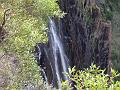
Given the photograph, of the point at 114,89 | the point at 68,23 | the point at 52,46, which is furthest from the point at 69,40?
the point at 114,89

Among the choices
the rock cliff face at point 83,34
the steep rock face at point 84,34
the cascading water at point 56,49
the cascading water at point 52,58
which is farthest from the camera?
the steep rock face at point 84,34

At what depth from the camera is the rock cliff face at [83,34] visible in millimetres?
18125

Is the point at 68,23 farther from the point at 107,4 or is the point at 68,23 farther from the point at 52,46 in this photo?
the point at 107,4

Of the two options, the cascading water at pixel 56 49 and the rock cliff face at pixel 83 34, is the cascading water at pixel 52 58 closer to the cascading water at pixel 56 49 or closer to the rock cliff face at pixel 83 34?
the cascading water at pixel 56 49

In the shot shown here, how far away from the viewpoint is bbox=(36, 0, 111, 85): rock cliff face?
18125 mm

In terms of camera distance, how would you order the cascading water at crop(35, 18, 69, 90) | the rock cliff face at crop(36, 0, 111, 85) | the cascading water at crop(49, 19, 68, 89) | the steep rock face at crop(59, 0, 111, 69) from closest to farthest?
1. the cascading water at crop(35, 18, 69, 90)
2. the cascading water at crop(49, 19, 68, 89)
3. the rock cliff face at crop(36, 0, 111, 85)
4. the steep rock face at crop(59, 0, 111, 69)

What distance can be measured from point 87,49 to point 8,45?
11.0 m

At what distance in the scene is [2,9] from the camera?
31.0ft

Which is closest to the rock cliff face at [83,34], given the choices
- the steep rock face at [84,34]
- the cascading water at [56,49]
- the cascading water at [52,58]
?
the steep rock face at [84,34]

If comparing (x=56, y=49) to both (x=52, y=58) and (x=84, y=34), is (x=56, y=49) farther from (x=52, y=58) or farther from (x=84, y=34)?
(x=84, y=34)

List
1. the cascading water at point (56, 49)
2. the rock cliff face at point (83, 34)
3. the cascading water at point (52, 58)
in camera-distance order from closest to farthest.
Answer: the cascading water at point (52, 58) < the cascading water at point (56, 49) < the rock cliff face at point (83, 34)

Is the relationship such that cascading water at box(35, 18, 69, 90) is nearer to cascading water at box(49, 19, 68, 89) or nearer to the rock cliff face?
cascading water at box(49, 19, 68, 89)

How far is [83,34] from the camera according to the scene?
62.8 ft

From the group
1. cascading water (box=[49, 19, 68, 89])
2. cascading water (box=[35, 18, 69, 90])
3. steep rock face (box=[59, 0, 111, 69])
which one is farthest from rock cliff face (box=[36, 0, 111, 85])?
cascading water (box=[35, 18, 69, 90])
